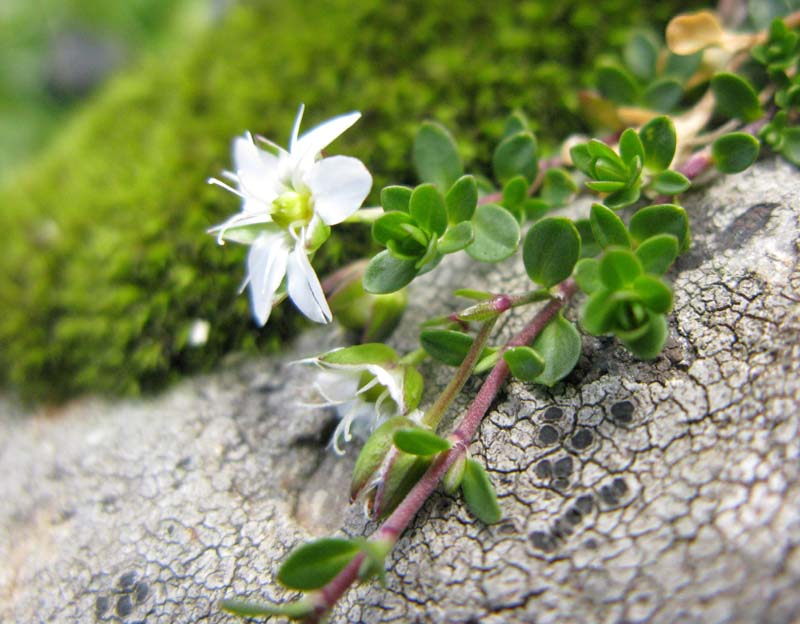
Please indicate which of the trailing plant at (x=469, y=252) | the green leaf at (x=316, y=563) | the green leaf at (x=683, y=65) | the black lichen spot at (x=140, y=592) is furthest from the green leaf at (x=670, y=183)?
the black lichen spot at (x=140, y=592)

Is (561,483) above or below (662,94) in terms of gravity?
below

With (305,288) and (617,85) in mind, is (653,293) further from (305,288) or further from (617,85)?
(617,85)

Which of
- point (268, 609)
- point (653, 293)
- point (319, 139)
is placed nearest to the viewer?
point (268, 609)

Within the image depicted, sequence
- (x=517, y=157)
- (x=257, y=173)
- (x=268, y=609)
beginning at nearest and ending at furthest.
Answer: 1. (x=268, y=609)
2. (x=257, y=173)
3. (x=517, y=157)

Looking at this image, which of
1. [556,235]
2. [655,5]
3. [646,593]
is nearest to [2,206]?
[556,235]

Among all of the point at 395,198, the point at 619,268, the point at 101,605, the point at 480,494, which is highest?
the point at 395,198

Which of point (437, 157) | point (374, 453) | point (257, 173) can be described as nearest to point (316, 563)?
point (374, 453)

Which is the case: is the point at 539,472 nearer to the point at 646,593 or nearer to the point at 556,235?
the point at 646,593
